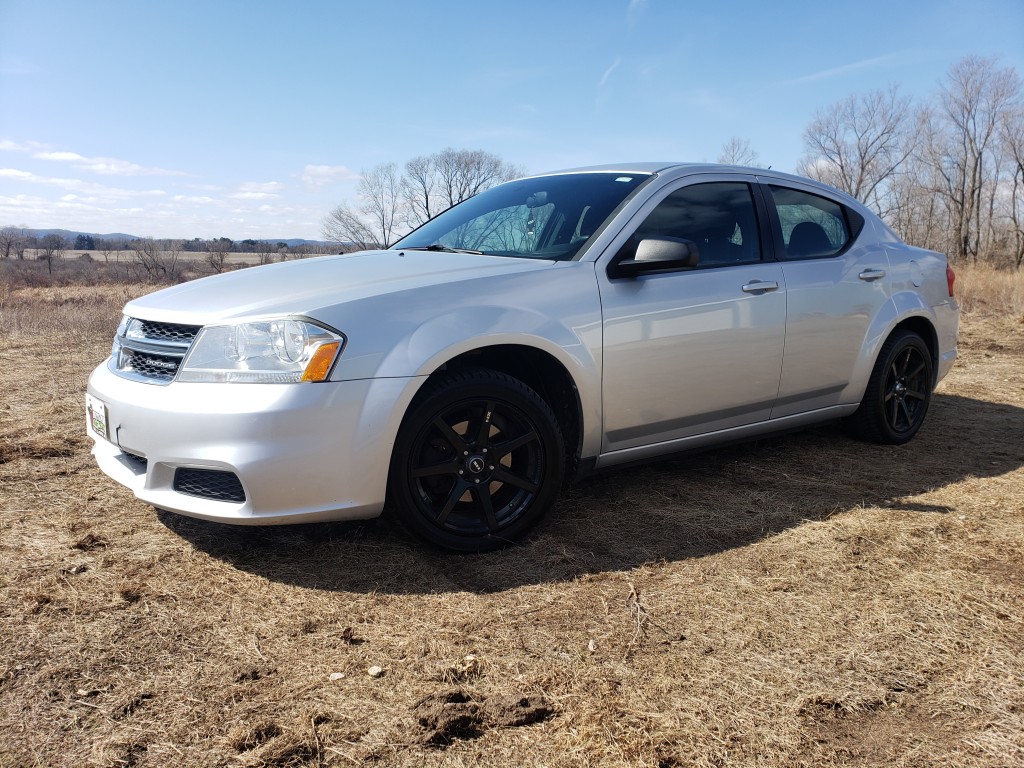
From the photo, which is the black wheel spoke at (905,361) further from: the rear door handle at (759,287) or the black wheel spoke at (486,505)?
the black wheel spoke at (486,505)

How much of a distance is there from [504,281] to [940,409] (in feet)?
15.2

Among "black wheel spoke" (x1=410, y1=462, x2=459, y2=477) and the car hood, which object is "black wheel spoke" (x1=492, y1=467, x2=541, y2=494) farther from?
the car hood

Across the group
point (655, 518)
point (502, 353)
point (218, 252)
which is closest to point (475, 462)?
point (502, 353)

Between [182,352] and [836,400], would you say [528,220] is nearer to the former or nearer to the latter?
[182,352]

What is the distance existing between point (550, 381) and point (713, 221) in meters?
1.33

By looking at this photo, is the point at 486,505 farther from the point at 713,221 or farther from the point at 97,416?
the point at 713,221

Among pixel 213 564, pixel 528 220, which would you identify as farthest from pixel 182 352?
pixel 528 220

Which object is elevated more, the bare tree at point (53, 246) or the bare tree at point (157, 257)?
the bare tree at point (53, 246)

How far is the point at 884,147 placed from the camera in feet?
173

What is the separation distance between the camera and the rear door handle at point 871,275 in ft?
14.8

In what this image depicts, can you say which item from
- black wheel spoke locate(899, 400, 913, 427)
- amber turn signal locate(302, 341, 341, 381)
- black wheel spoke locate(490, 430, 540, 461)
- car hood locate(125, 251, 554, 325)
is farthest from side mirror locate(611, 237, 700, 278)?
black wheel spoke locate(899, 400, 913, 427)

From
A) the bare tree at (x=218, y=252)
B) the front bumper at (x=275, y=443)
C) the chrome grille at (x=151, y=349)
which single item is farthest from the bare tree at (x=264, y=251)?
the front bumper at (x=275, y=443)

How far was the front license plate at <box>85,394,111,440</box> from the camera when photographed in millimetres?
3195

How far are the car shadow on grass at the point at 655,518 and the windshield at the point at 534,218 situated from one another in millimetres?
1311
